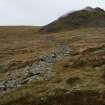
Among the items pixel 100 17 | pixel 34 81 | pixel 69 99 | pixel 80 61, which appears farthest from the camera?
pixel 100 17

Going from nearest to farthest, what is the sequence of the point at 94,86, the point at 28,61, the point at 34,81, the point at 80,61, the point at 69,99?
the point at 69,99 < the point at 94,86 < the point at 34,81 < the point at 80,61 < the point at 28,61

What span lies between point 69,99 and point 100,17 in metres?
108

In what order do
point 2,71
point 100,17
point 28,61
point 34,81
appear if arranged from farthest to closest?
point 100,17
point 28,61
point 2,71
point 34,81

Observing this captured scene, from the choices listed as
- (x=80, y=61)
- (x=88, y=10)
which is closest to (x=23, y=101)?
(x=80, y=61)

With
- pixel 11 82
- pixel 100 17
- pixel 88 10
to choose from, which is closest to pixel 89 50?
pixel 11 82

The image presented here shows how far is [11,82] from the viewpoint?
46594 millimetres

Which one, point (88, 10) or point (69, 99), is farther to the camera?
point (88, 10)

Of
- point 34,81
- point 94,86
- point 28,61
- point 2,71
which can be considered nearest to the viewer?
point 94,86

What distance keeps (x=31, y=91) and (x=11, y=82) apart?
291 inches

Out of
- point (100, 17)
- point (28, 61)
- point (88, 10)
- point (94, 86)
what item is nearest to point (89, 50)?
point (28, 61)

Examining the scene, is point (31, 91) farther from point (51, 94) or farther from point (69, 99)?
point (69, 99)

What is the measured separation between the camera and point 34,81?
146ft

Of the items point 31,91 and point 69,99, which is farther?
point 31,91

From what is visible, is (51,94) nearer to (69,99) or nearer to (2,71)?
(69,99)
